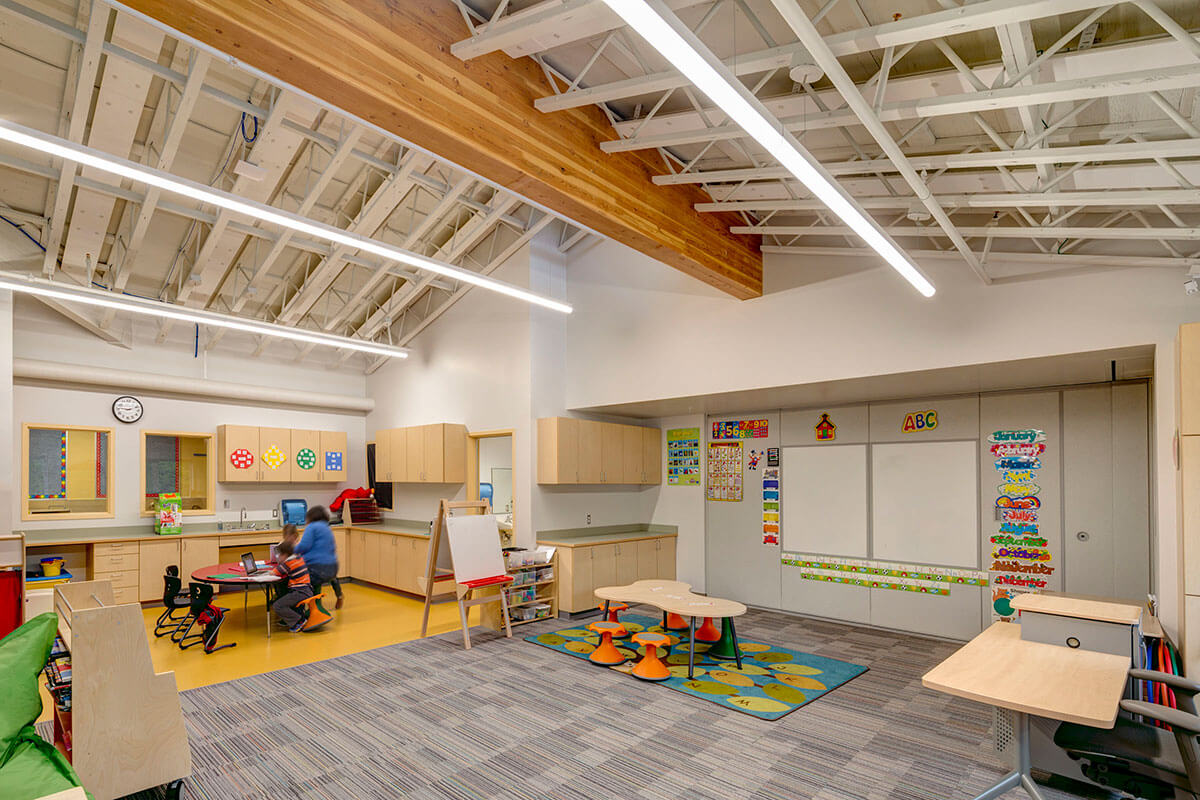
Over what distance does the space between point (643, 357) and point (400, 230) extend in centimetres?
355

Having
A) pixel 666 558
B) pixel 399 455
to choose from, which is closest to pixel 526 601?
pixel 666 558

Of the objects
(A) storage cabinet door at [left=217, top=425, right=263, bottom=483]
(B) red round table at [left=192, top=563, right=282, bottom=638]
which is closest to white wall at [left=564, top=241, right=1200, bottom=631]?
(B) red round table at [left=192, top=563, right=282, bottom=638]

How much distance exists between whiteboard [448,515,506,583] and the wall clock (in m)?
5.06

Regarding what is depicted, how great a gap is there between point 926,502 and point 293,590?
702 cm

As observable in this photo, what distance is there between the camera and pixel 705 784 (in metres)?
3.55

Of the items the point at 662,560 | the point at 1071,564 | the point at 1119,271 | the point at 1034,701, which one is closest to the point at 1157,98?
the point at 1119,271

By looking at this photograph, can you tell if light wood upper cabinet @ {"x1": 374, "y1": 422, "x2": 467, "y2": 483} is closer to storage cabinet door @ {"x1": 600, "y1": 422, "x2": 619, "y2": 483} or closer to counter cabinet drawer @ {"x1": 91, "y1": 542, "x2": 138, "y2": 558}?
storage cabinet door @ {"x1": 600, "y1": 422, "x2": 619, "y2": 483}

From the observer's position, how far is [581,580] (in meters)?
7.41

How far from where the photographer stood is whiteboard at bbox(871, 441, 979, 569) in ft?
20.9

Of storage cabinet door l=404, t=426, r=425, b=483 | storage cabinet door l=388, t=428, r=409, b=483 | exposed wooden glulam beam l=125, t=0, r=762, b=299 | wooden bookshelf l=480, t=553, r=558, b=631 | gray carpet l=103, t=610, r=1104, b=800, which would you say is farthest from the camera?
storage cabinet door l=388, t=428, r=409, b=483

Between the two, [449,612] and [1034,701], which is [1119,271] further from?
[449,612]

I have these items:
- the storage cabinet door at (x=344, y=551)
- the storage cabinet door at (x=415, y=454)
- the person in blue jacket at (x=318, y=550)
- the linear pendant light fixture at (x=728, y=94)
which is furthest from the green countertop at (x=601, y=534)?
the linear pendant light fixture at (x=728, y=94)

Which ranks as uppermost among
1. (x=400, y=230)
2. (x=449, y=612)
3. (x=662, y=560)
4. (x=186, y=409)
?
(x=400, y=230)

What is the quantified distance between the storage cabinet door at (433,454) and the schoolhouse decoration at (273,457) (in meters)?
2.44
